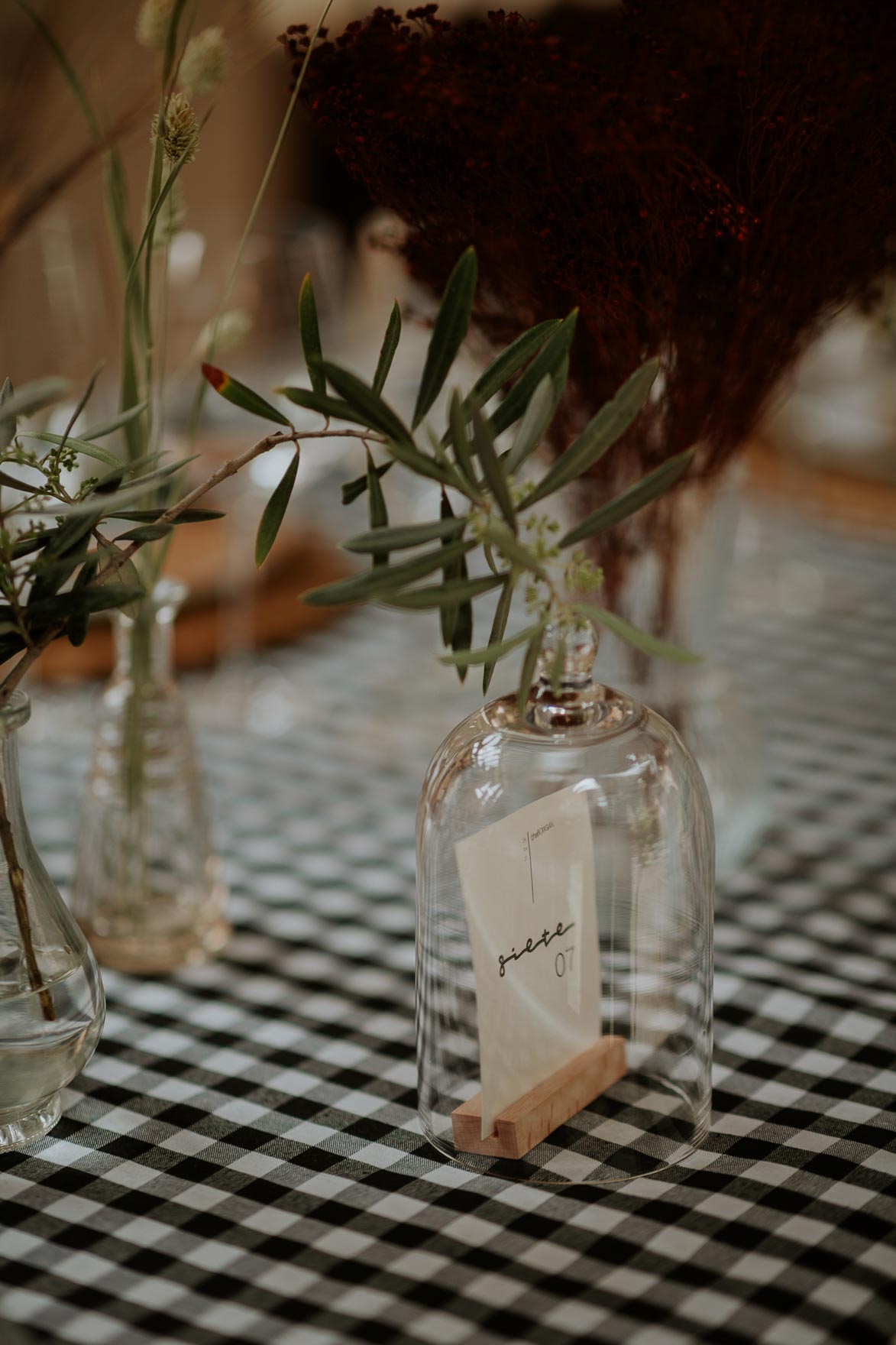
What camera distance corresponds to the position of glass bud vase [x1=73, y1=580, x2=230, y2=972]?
2.67 feet

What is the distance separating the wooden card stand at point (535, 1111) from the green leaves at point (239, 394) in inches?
11.8

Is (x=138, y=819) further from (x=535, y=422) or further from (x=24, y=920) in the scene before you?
(x=535, y=422)

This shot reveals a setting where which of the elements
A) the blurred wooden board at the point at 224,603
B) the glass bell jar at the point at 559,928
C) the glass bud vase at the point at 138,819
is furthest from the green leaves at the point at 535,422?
the blurred wooden board at the point at 224,603

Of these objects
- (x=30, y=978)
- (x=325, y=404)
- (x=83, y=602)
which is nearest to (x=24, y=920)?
(x=30, y=978)

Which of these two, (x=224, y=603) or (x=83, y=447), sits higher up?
(x=83, y=447)

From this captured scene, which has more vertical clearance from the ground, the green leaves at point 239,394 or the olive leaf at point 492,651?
the green leaves at point 239,394

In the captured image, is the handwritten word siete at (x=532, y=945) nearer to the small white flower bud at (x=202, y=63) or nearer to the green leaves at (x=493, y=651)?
the green leaves at (x=493, y=651)

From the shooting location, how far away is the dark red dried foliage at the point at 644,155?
637mm

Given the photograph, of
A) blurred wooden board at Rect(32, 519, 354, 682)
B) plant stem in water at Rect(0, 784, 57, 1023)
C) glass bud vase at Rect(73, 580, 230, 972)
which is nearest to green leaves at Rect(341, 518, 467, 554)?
plant stem in water at Rect(0, 784, 57, 1023)

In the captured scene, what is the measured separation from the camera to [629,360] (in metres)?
0.75

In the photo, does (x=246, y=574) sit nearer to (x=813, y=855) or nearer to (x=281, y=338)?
(x=281, y=338)

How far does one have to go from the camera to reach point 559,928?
2.06 feet

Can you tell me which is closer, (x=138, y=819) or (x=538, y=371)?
(x=538, y=371)

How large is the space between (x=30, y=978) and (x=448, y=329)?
31cm
